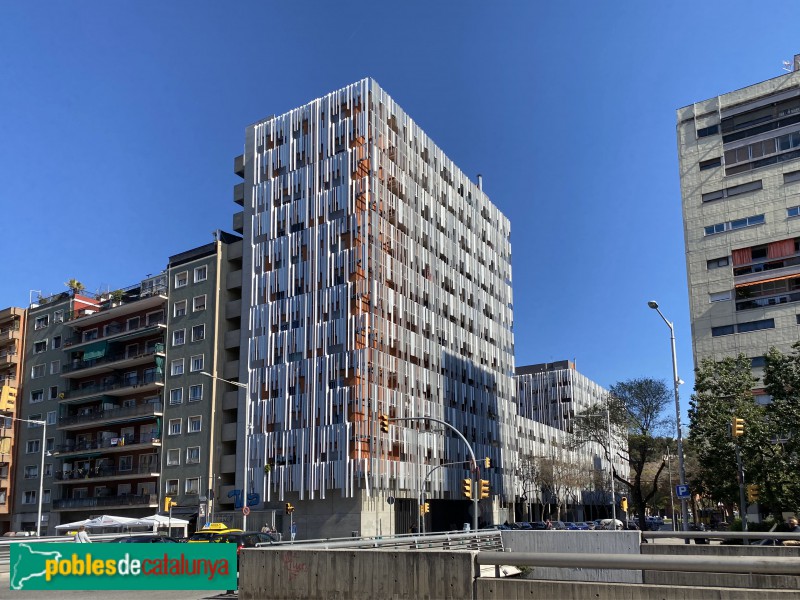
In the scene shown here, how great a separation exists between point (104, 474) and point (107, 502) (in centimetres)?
323

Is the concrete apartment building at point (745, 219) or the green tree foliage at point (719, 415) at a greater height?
the concrete apartment building at point (745, 219)

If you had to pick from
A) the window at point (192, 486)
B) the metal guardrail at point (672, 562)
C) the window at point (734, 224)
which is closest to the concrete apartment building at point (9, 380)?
the window at point (192, 486)

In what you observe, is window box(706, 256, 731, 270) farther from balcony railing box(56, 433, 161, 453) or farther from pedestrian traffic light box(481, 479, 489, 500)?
balcony railing box(56, 433, 161, 453)

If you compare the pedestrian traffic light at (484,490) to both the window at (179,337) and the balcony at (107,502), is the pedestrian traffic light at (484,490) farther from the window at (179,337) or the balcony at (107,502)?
the window at (179,337)

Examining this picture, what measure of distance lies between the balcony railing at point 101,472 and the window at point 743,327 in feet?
162

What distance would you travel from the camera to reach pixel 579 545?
16672 millimetres

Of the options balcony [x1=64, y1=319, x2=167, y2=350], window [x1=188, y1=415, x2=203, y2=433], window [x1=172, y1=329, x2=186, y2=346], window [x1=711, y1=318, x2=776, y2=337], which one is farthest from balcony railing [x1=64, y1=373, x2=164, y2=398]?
window [x1=711, y1=318, x2=776, y2=337]

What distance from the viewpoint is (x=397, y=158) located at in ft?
216

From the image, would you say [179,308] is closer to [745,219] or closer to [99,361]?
[99,361]

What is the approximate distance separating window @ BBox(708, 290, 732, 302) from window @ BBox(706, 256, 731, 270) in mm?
2518

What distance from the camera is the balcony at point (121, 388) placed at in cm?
6725

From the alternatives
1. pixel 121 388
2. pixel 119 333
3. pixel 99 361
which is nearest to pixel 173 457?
pixel 121 388

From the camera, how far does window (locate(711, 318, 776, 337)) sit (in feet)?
210

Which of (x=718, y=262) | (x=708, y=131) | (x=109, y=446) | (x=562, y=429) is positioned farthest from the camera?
(x=562, y=429)
